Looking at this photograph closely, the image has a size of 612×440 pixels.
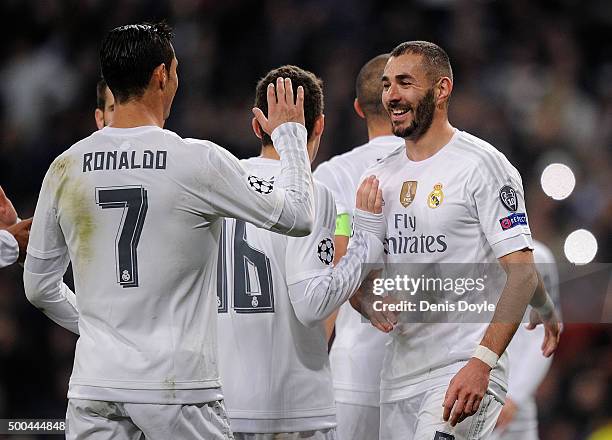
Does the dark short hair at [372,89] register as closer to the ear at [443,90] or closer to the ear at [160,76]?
the ear at [443,90]

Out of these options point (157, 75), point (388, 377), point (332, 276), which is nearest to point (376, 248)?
point (332, 276)

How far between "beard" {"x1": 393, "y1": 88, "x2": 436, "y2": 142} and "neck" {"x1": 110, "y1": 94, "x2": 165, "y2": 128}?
4.14 feet

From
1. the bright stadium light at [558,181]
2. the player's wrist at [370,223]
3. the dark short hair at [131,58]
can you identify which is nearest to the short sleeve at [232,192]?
the dark short hair at [131,58]

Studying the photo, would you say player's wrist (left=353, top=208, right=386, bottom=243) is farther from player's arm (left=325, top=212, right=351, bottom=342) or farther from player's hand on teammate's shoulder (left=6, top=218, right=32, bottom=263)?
player's hand on teammate's shoulder (left=6, top=218, right=32, bottom=263)

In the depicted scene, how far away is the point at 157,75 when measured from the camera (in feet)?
12.0

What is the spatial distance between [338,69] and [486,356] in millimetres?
6812

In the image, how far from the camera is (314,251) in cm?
423

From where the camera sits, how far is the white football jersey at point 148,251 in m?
3.46

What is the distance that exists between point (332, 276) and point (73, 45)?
708 centimetres

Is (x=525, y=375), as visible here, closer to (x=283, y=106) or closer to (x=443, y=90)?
(x=443, y=90)

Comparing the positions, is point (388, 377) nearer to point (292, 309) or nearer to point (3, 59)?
point (292, 309)

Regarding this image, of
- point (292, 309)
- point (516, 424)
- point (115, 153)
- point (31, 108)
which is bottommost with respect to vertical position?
point (516, 424)

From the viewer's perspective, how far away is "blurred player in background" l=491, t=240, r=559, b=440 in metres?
6.03

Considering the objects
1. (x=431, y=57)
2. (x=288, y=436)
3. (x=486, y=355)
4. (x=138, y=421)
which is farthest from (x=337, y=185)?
(x=138, y=421)
